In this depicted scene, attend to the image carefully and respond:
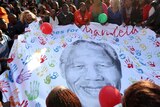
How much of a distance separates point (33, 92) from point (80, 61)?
0.83 metres

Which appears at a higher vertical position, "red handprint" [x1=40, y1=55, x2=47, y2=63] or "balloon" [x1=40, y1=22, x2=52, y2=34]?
"balloon" [x1=40, y1=22, x2=52, y2=34]

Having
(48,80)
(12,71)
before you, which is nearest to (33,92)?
(48,80)

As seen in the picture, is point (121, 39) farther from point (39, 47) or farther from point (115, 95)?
point (115, 95)

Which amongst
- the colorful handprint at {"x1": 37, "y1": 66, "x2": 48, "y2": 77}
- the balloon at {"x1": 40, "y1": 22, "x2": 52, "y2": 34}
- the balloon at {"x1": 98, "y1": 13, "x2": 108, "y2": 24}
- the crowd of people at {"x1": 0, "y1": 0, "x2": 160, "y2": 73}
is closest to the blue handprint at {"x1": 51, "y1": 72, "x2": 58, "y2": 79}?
the colorful handprint at {"x1": 37, "y1": 66, "x2": 48, "y2": 77}

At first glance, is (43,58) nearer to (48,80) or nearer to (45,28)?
(48,80)

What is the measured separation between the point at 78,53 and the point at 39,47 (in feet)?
2.54

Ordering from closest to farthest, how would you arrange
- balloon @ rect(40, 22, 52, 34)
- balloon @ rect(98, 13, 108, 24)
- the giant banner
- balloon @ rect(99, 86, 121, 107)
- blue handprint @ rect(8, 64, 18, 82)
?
balloon @ rect(99, 86, 121, 107) < the giant banner < blue handprint @ rect(8, 64, 18, 82) < balloon @ rect(40, 22, 52, 34) < balloon @ rect(98, 13, 108, 24)

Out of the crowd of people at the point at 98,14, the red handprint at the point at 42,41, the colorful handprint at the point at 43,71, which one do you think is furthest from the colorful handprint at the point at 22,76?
the crowd of people at the point at 98,14

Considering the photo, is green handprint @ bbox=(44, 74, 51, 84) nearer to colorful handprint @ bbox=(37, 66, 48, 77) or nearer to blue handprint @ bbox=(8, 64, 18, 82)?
colorful handprint @ bbox=(37, 66, 48, 77)

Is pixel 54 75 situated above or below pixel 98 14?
below

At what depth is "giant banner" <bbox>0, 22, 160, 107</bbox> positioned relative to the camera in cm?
430

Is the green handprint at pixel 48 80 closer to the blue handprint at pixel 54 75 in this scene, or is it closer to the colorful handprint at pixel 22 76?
the blue handprint at pixel 54 75

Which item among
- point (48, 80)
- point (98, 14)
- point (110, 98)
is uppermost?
point (98, 14)

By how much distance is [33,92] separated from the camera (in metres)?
4.24
